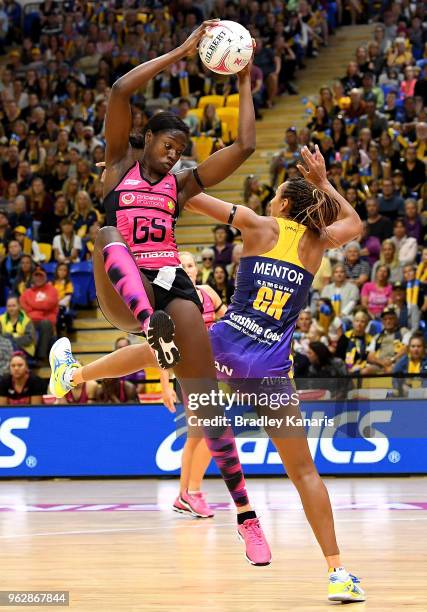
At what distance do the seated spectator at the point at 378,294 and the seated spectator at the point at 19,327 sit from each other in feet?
15.9

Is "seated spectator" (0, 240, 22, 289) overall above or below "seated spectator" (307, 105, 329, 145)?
below

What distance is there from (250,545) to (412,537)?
7.33ft

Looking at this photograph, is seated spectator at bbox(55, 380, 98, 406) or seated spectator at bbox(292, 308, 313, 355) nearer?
seated spectator at bbox(55, 380, 98, 406)

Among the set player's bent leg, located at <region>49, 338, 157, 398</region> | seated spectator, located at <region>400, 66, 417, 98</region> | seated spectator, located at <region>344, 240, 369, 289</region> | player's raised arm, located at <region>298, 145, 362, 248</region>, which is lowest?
seated spectator, located at <region>344, 240, 369, 289</region>

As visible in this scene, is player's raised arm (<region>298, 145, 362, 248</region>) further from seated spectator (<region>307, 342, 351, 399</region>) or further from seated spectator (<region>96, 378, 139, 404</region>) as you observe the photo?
seated spectator (<region>96, 378, 139, 404</region>)

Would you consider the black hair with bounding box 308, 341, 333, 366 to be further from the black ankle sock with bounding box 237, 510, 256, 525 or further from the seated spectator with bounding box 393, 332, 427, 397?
the black ankle sock with bounding box 237, 510, 256, 525

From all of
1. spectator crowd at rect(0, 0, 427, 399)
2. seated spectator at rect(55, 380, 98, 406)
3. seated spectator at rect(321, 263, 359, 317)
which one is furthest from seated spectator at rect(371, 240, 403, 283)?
seated spectator at rect(55, 380, 98, 406)

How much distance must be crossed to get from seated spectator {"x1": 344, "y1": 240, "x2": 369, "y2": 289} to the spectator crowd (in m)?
0.02

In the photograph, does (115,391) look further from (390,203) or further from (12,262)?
(390,203)

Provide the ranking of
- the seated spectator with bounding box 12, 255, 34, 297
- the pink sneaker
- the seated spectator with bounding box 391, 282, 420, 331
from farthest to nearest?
the seated spectator with bounding box 12, 255, 34, 297, the seated spectator with bounding box 391, 282, 420, 331, the pink sneaker

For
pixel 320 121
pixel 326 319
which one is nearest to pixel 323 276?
pixel 326 319

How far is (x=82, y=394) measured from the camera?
47.0 feet

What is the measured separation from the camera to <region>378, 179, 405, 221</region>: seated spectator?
1628 cm

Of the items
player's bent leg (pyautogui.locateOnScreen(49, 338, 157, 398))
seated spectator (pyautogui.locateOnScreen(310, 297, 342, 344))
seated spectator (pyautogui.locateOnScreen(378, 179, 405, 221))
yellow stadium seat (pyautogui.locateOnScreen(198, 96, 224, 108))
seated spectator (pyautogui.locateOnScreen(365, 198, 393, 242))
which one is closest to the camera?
player's bent leg (pyautogui.locateOnScreen(49, 338, 157, 398))
